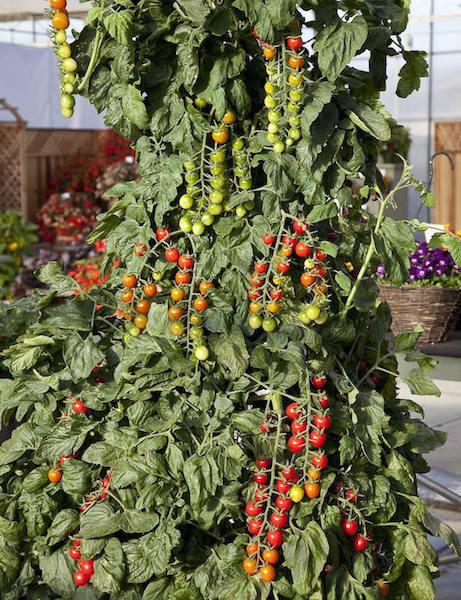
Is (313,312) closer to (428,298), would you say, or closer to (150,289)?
(150,289)

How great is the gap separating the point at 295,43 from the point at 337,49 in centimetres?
7

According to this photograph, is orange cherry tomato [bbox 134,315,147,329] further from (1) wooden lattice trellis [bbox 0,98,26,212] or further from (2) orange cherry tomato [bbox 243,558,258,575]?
(1) wooden lattice trellis [bbox 0,98,26,212]

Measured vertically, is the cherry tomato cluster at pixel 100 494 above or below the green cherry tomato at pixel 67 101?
below

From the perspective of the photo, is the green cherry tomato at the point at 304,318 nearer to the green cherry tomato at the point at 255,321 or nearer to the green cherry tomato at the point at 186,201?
the green cherry tomato at the point at 255,321

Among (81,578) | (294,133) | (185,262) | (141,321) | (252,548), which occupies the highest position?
(294,133)

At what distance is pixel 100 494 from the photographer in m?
1.57

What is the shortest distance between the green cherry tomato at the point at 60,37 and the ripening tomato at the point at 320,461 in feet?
2.53

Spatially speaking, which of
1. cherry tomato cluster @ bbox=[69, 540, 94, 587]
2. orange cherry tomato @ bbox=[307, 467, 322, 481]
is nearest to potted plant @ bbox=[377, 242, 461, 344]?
orange cherry tomato @ bbox=[307, 467, 322, 481]

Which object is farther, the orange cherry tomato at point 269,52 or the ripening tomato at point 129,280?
the ripening tomato at point 129,280

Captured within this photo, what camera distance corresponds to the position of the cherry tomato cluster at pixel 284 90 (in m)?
1.40

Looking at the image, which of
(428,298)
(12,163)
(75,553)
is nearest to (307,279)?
(75,553)


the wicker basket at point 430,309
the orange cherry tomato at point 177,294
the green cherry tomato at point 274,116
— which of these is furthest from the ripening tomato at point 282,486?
the wicker basket at point 430,309

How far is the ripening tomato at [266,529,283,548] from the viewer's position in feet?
4.69

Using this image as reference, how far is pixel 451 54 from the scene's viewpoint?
12555 mm
